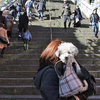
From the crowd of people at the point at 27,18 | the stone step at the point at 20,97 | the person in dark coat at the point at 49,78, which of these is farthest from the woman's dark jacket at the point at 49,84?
the crowd of people at the point at 27,18

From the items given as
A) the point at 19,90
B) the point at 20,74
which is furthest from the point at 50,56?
the point at 20,74

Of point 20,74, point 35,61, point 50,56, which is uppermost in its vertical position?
point 50,56

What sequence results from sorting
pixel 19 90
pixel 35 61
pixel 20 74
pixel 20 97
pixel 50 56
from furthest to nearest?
pixel 35 61
pixel 20 74
pixel 19 90
pixel 20 97
pixel 50 56

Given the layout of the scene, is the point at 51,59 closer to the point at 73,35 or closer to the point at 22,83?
the point at 22,83

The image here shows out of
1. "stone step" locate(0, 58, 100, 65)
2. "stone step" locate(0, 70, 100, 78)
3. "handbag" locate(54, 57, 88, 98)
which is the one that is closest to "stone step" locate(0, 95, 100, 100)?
"stone step" locate(0, 70, 100, 78)

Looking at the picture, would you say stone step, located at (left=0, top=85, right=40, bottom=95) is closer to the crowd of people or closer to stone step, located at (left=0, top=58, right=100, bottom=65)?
stone step, located at (left=0, top=58, right=100, bottom=65)

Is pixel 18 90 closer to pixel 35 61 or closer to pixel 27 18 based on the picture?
pixel 35 61

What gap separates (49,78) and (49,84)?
6 centimetres

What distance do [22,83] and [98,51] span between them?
3.40m

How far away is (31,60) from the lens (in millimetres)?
6020

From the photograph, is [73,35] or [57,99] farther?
[73,35]

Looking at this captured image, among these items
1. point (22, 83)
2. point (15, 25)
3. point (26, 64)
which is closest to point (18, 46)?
point (26, 64)

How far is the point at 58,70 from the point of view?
175 cm

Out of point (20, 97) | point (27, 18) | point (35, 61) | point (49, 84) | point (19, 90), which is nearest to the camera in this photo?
point (49, 84)
